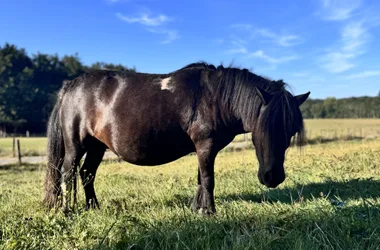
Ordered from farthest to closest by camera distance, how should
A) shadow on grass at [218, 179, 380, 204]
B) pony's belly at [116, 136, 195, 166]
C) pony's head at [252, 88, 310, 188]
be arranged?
shadow on grass at [218, 179, 380, 204], pony's belly at [116, 136, 195, 166], pony's head at [252, 88, 310, 188]

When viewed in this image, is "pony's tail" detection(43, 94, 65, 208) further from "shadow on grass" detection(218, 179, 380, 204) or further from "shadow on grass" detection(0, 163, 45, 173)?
"shadow on grass" detection(0, 163, 45, 173)

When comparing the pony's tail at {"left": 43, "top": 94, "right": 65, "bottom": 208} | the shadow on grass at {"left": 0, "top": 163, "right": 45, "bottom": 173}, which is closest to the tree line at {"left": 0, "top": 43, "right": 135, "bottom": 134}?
the shadow on grass at {"left": 0, "top": 163, "right": 45, "bottom": 173}

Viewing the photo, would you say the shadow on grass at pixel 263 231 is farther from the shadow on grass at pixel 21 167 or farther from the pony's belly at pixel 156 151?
the shadow on grass at pixel 21 167

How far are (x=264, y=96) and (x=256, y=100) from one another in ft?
0.45

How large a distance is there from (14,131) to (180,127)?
160 ft

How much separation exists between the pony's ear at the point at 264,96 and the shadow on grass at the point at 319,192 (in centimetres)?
145

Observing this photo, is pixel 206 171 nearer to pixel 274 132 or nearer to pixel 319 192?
pixel 274 132

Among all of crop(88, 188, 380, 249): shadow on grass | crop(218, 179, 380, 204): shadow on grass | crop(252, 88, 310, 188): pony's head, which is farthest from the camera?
crop(218, 179, 380, 204): shadow on grass

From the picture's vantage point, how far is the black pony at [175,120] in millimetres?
3662

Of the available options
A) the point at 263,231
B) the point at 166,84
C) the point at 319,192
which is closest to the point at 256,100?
the point at 166,84


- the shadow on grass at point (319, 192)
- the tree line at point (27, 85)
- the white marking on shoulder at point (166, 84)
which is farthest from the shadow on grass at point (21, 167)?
the tree line at point (27, 85)

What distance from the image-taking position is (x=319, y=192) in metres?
4.74

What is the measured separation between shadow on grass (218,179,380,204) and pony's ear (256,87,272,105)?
1.45 m

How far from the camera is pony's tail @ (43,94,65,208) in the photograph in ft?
15.4
